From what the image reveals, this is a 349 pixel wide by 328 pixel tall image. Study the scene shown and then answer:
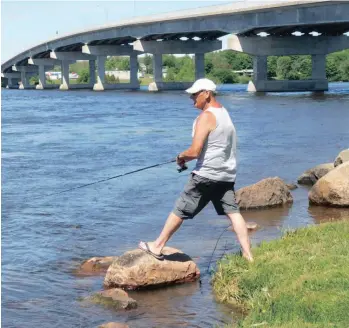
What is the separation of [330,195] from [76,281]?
5.06 meters

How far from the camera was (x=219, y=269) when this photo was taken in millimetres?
7934

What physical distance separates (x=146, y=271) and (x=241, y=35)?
6116 cm

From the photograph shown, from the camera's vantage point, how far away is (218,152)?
7.82 metres

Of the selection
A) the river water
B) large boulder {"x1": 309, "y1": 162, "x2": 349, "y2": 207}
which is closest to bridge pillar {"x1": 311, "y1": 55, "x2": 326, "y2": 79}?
the river water

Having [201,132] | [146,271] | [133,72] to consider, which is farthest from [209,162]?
[133,72]

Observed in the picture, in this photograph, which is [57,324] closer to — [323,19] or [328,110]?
[328,110]

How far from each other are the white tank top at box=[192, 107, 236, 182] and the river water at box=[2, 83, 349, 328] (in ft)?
3.75

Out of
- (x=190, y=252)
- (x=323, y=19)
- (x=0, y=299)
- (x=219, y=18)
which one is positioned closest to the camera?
(x=0, y=299)

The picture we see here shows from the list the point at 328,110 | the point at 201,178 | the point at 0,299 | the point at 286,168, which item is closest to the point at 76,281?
the point at 0,299

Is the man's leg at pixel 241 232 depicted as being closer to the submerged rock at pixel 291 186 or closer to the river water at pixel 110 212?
the river water at pixel 110 212

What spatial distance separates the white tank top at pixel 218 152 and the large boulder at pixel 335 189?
4512mm

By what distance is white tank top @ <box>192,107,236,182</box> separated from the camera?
7.79m

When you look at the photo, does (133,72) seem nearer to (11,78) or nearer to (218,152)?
(11,78)

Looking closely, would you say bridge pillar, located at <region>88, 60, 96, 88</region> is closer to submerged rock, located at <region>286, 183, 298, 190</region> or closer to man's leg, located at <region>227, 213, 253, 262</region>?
submerged rock, located at <region>286, 183, 298, 190</region>
